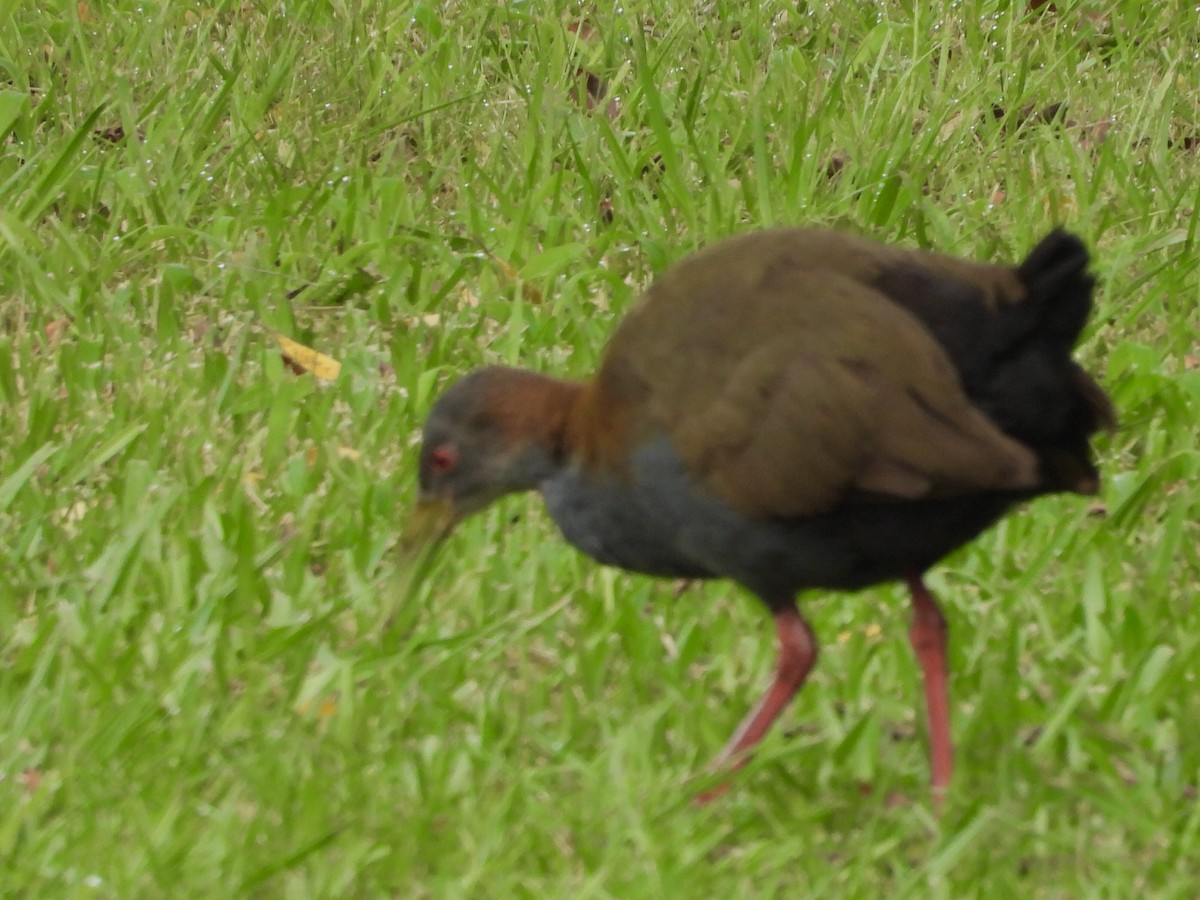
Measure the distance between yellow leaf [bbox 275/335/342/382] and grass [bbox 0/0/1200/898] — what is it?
64 millimetres

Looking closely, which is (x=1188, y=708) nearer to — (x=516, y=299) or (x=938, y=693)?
Answer: (x=938, y=693)

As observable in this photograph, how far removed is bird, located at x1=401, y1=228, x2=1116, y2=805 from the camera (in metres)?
3.75

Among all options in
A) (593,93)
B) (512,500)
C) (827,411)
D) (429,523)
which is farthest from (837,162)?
(827,411)

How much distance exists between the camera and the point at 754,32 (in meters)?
7.62

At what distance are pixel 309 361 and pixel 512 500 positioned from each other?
0.86 metres

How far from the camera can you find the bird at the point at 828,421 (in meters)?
3.75

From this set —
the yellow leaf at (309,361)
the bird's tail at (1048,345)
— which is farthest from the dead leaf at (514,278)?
the bird's tail at (1048,345)

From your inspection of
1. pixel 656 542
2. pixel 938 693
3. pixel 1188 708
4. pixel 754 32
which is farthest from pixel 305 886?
pixel 754 32

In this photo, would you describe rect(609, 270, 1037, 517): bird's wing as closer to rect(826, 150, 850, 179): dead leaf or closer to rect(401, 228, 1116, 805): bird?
rect(401, 228, 1116, 805): bird

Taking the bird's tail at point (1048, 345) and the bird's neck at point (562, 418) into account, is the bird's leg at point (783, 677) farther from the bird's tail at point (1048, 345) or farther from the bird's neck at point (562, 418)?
the bird's tail at point (1048, 345)

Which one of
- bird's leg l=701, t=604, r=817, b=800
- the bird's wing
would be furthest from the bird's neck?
bird's leg l=701, t=604, r=817, b=800

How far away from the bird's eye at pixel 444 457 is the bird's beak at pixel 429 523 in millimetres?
78

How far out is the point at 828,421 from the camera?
3750mm

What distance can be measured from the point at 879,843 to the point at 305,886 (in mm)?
968
